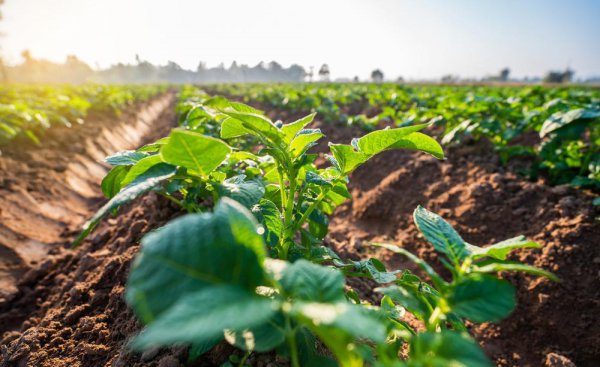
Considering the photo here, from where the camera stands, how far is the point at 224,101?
1.38m

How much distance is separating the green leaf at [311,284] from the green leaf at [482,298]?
0.29 meters

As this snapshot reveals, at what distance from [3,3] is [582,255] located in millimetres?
36663

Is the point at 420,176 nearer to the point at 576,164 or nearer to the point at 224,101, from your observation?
the point at 576,164

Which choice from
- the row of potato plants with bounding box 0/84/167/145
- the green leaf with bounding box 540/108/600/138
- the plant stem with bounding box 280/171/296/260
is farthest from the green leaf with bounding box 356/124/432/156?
the row of potato plants with bounding box 0/84/167/145

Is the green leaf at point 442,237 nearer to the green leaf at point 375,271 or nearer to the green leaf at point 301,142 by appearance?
the green leaf at point 375,271

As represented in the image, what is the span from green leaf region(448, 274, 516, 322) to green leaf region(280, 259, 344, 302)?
0.96ft

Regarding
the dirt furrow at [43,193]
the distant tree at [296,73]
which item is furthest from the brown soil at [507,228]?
the distant tree at [296,73]

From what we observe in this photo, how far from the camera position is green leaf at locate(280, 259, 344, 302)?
0.62 metres

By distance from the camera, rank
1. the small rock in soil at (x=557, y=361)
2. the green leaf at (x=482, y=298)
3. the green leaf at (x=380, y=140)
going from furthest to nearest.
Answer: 1. the small rock in soil at (x=557, y=361)
2. the green leaf at (x=380, y=140)
3. the green leaf at (x=482, y=298)

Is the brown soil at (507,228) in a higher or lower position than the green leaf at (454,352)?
lower

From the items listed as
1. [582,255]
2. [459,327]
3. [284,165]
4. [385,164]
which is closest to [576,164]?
[582,255]

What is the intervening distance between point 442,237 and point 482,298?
19 cm

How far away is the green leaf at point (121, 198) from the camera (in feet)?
2.36

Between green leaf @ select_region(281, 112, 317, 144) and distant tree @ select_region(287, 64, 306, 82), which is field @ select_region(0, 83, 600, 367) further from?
distant tree @ select_region(287, 64, 306, 82)
